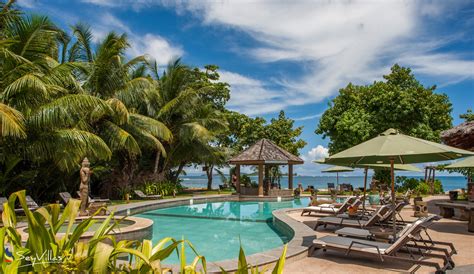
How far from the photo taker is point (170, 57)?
945 inches

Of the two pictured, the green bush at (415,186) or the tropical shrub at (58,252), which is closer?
the tropical shrub at (58,252)

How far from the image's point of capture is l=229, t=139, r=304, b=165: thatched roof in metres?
21.6

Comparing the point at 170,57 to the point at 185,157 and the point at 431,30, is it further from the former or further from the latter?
the point at 431,30

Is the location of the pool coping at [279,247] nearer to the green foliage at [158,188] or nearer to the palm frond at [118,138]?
the palm frond at [118,138]

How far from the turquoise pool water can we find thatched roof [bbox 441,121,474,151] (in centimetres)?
723

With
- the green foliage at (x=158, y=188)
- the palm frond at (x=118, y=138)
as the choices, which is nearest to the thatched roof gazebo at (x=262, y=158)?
the green foliage at (x=158, y=188)

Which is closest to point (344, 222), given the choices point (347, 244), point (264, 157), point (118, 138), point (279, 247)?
point (279, 247)

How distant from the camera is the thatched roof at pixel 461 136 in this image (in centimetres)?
1217

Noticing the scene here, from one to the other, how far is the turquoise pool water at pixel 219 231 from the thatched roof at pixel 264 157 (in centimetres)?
571

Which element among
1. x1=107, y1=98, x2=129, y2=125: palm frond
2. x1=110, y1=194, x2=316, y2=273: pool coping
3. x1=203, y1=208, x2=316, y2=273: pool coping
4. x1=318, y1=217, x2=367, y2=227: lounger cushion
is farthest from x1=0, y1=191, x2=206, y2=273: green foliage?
x1=107, y1=98, x2=129, y2=125: palm frond

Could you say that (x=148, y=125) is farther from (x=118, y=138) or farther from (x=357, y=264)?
(x=357, y=264)

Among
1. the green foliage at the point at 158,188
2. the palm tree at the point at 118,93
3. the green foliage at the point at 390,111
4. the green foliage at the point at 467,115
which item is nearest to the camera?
the palm tree at the point at 118,93

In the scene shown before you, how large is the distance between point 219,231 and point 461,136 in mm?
8948

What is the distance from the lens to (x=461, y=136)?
12.4 m
